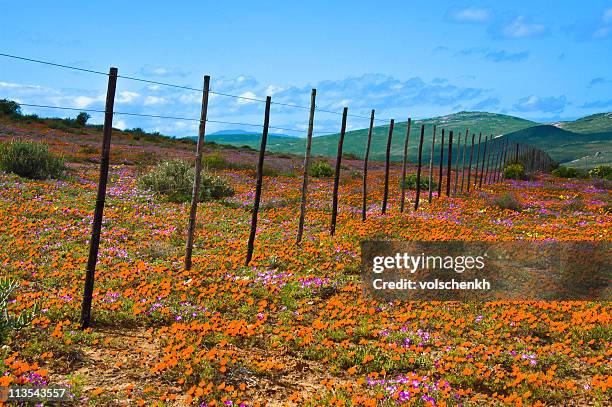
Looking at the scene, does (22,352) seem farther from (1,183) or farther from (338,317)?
(1,183)

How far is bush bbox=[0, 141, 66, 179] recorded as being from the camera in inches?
987

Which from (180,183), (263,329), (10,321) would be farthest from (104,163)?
(180,183)

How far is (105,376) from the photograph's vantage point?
7.52m

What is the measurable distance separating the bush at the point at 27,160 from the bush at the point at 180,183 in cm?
475

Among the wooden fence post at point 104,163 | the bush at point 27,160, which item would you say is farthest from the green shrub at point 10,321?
the bush at point 27,160

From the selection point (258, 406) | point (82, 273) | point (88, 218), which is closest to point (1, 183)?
point (88, 218)

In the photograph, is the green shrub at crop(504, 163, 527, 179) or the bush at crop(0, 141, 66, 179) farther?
the green shrub at crop(504, 163, 527, 179)

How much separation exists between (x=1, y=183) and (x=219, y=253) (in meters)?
13.2

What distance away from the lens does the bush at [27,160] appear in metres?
25.1

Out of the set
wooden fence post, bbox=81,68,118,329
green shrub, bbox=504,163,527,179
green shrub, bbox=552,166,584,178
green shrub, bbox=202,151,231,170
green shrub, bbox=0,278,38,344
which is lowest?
green shrub, bbox=0,278,38,344

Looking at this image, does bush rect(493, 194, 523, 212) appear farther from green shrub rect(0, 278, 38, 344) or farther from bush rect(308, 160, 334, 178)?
green shrub rect(0, 278, 38, 344)

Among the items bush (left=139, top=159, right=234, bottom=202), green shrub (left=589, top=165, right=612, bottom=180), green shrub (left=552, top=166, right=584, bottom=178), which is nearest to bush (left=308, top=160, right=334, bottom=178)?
bush (left=139, top=159, right=234, bottom=202)

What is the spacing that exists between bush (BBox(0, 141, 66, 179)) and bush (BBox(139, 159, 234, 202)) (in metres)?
4.75

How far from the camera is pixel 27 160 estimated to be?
2509 cm
